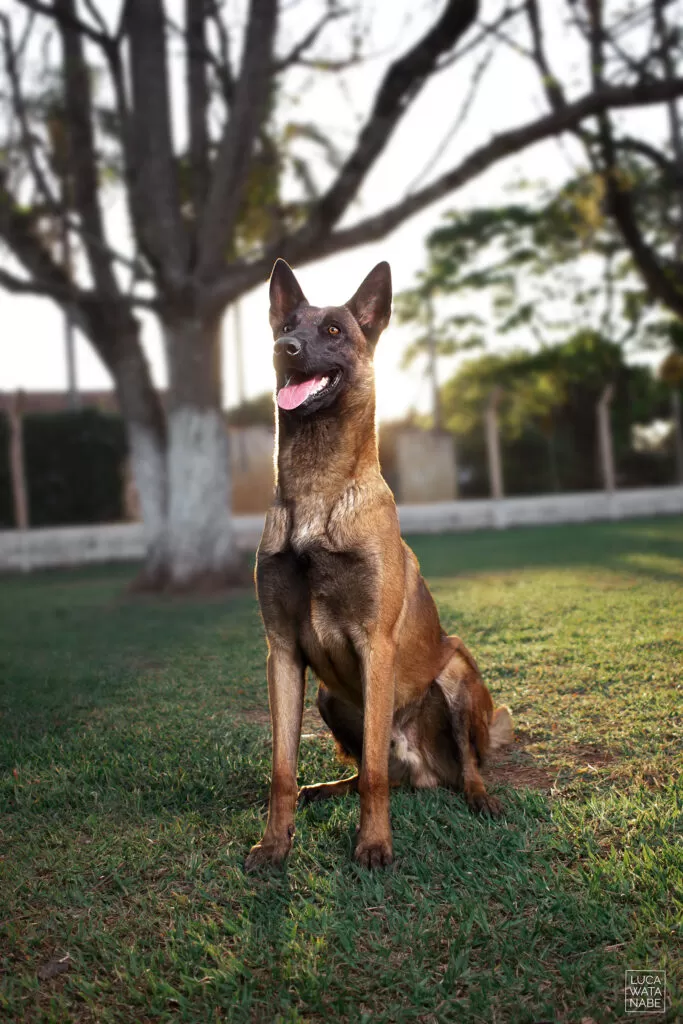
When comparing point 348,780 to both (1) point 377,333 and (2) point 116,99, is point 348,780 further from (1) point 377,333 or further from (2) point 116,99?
(2) point 116,99

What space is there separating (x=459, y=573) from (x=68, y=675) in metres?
5.55

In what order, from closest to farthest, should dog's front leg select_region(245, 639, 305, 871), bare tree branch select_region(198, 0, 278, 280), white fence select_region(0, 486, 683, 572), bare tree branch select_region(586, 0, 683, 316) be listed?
dog's front leg select_region(245, 639, 305, 871) → bare tree branch select_region(198, 0, 278, 280) → bare tree branch select_region(586, 0, 683, 316) → white fence select_region(0, 486, 683, 572)

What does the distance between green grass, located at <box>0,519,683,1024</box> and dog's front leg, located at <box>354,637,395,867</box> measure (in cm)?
11

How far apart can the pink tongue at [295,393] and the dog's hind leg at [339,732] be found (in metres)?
1.06

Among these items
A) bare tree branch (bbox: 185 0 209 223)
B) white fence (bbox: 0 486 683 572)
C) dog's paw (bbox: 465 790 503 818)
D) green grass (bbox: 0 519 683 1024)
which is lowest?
green grass (bbox: 0 519 683 1024)

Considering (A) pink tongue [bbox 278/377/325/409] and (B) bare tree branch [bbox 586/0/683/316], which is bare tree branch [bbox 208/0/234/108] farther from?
(A) pink tongue [bbox 278/377/325/409]

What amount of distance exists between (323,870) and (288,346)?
1.59 m

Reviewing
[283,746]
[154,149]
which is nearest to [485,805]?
[283,746]

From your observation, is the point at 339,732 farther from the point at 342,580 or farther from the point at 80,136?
the point at 80,136

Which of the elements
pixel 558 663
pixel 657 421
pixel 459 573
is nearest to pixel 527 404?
pixel 657 421

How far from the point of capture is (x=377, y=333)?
2992 mm

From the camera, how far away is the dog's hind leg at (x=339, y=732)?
3.12 metres

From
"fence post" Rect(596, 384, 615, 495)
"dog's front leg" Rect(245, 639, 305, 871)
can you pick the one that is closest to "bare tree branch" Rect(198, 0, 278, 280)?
"dog's front leg" Rect(245, 639, 305, 871)

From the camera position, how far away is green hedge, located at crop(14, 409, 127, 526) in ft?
56.5
